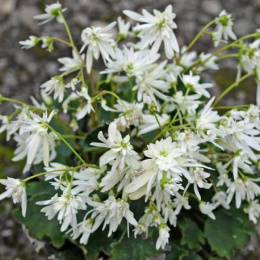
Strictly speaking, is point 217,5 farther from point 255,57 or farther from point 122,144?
point 122,144

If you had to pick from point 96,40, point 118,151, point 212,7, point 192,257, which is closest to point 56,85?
point 96,40

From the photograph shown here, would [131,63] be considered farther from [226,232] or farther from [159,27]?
[226,232]

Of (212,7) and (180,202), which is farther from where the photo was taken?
(212,7)

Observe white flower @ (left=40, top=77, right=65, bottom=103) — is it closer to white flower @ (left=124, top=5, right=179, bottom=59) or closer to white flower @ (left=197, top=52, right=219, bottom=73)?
white flower @ (left=124, top=5, right=179, bottom=59)

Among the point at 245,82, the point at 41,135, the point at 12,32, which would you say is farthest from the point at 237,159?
the point at 12,32

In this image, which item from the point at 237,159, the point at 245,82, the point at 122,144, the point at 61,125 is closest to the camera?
the point at 122,144

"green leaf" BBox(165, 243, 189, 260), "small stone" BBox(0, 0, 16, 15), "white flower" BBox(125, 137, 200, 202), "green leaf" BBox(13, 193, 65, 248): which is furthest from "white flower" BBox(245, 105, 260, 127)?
"small stone" BBox(0, 0, 16, 15)
